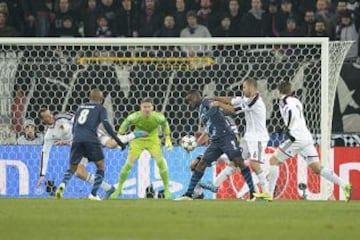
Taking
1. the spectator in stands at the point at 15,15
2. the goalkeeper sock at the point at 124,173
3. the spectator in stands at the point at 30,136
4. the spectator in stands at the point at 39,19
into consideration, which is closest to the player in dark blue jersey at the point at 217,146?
the goalkeeper sock at the point at 124,173

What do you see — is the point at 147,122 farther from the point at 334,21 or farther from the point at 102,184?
the point at 334,21

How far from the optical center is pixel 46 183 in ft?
67.7

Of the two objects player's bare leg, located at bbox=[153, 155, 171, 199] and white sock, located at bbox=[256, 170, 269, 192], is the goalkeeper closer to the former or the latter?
player's bare leg, located at bbox=[153, 155, 171, 199]

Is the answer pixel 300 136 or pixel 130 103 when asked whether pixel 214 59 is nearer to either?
pixel 130 103

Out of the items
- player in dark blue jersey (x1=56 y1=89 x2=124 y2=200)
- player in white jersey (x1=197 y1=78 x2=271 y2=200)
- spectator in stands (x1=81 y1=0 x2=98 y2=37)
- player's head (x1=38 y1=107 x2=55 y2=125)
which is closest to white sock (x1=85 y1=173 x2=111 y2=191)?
player in dark blue jersey (x1=56 y1=89 x2=124 y2=200)

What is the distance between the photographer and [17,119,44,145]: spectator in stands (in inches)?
813

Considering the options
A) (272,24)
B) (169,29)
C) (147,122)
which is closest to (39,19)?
(169,29)

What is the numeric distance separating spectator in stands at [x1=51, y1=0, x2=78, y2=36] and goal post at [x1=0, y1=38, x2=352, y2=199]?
196 centimetres

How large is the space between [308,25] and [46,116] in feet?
17.7

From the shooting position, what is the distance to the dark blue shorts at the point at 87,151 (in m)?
17.7

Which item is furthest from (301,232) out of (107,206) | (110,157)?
(110,157)

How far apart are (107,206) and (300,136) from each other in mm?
3908

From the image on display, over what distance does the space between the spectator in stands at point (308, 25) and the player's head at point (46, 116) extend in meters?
5.06

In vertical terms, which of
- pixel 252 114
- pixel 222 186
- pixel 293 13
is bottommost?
pixel 222 186
